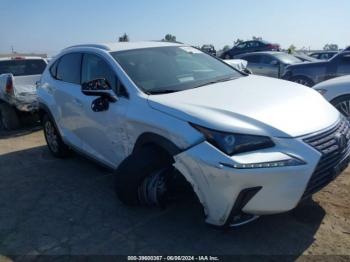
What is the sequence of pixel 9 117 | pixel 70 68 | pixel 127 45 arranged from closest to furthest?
pixel 127 45 < pixel 70 68 < pixel 9 117

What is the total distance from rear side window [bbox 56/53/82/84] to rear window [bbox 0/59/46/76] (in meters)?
4.78

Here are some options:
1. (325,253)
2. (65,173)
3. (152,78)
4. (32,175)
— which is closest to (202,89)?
(152,78)

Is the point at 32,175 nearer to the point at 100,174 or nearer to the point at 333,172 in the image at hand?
the point at 100,174

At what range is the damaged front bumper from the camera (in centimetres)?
292

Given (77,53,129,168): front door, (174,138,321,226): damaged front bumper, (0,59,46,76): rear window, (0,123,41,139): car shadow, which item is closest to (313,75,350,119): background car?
(174,138,321,226): damaged front bumper

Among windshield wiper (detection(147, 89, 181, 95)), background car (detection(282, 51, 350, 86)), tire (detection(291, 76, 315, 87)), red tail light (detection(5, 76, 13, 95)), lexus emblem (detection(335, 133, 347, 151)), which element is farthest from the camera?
tire (detection(291, 76, 315, 87))

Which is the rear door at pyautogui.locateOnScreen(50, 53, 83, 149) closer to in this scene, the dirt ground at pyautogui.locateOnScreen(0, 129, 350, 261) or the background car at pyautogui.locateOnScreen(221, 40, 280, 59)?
the dirt ground at pyautogui.locateOnScreen(0, 129, 350, 261)

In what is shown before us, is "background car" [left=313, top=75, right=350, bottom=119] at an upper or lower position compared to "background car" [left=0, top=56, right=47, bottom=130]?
upper

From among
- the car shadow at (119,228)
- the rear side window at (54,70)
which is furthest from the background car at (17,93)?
the car shadow at (119,228)

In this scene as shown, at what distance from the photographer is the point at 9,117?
30.3 ft

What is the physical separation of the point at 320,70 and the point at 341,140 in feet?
23.9

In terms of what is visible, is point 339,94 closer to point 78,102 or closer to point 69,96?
point 78,102

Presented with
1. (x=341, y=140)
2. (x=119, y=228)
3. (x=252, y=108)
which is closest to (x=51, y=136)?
(x=119, y=228)

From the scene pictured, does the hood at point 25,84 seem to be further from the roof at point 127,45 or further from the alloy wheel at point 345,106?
the alloy wheel at point 345,106
